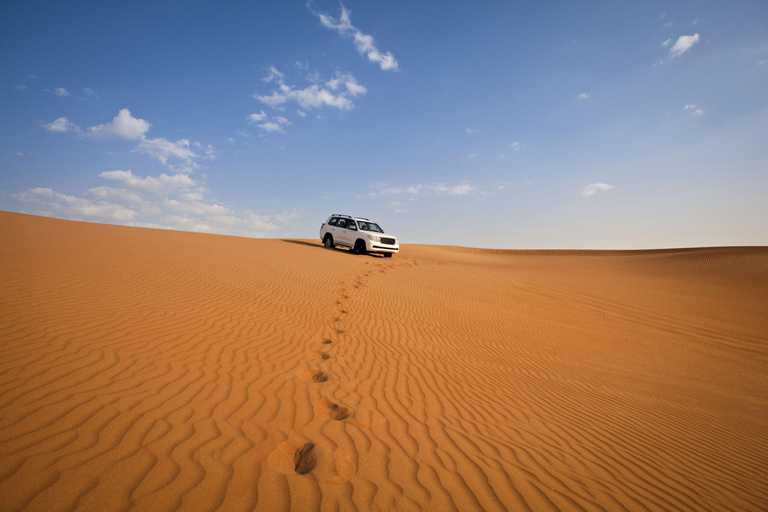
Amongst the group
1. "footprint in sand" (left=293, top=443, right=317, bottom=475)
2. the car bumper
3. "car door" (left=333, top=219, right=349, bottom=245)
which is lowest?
"footprint in sand" (left=293, top=443, right=317, bottom=475)

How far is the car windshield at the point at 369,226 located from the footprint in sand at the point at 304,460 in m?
16.1

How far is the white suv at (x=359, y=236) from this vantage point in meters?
17.8

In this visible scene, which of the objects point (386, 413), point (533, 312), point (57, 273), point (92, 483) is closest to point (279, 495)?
point (92, 483)

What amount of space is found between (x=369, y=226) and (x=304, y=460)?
16.7m

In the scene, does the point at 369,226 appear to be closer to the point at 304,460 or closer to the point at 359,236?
the point at 359,236

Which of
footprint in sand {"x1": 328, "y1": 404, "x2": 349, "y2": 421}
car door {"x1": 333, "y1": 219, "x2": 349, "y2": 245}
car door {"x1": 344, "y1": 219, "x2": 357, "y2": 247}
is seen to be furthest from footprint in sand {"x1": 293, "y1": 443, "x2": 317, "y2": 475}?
car door {"x1": 333, "y1": 219, "x2": 349, "y2": 245}

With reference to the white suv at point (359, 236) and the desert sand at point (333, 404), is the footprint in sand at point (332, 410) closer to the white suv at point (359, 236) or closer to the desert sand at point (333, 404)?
the desert sand at point (333, 404)

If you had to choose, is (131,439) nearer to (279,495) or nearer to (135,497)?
(135,497)

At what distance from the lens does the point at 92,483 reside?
210 cm

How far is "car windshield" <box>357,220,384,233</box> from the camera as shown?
18.7 meters

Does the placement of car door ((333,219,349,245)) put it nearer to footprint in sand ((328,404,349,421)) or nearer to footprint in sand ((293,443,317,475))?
footprint in sand ((328,404,349,421))

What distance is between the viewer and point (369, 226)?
1897cm

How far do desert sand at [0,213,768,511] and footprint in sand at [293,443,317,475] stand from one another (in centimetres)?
1

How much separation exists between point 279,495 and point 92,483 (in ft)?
3.96
